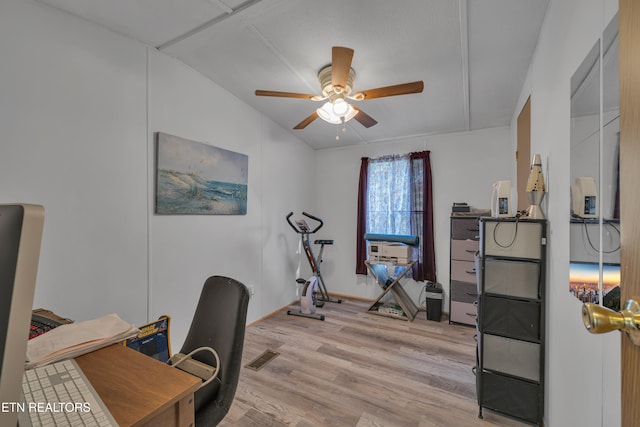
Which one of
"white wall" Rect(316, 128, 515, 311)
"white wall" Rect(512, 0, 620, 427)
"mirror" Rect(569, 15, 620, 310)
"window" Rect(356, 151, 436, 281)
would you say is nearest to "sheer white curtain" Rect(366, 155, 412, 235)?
"window" Rect(356, 151, 436, 281)

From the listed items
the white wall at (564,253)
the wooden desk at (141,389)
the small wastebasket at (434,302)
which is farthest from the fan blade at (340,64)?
the small wastebasket at (434,302)

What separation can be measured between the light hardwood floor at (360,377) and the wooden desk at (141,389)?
1175 millimetres

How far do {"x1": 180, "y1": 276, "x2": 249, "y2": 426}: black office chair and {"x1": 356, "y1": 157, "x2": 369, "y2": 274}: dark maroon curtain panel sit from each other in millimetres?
2976

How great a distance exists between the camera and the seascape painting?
2.31 metres

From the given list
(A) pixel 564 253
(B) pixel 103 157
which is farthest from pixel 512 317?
(B) pixel 103 157

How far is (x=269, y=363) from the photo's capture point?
239 cm

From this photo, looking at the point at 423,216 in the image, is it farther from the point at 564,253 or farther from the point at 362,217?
the point at 564,253

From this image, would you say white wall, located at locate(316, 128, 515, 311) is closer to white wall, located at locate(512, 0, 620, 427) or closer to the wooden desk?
white wall, located at locate(512, 0, 620, 427)

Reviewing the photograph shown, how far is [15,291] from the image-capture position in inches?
15.4

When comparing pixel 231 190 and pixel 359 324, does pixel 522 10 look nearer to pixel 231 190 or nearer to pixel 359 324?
pixel 231 190

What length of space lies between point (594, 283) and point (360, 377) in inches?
70.4

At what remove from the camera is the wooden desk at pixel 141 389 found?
2.25 ft

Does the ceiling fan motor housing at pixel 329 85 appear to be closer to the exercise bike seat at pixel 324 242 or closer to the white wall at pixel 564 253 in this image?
the white wall at pixel 564 253

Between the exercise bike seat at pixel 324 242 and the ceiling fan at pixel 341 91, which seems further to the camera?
the exercise bike seat at pixel 324 242
